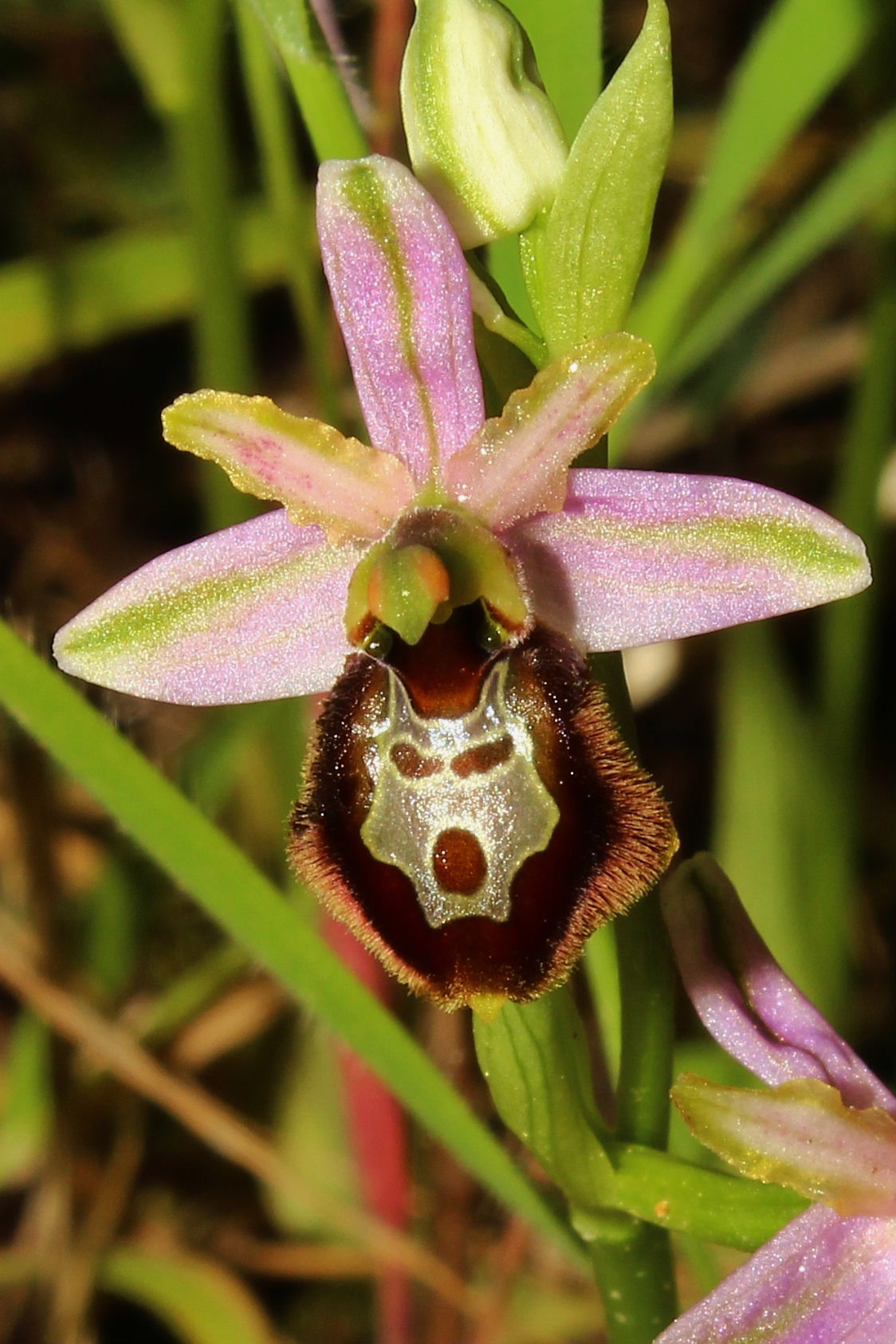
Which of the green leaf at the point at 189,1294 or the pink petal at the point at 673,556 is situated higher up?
the pink petal at the point at 673,556

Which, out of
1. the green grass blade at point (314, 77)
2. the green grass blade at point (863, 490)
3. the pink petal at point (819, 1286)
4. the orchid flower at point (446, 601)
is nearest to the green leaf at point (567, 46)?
the green grass blade at point (314, 77)

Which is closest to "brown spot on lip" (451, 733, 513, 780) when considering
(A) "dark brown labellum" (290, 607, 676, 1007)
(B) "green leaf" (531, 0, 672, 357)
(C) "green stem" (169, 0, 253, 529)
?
(A) "dark brown labellum" (290, 607, 676, 1007)

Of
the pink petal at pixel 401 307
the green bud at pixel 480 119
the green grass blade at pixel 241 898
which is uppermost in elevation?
the green bud at pixel 480 119

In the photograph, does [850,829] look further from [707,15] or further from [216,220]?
[707,15]

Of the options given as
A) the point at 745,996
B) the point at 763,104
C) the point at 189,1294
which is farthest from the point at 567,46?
the point at 189,1294

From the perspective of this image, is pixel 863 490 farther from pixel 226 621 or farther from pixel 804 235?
pixel 226 621

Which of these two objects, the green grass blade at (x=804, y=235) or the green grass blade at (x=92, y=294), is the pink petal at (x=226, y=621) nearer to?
the green grass blade at (x=804, y=235)

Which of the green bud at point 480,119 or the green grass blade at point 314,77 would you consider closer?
the green bud at point 480,119

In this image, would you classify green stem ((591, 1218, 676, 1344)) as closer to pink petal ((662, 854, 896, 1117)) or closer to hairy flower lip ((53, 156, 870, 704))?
pink petal ((662, 854, 896, 1117))
